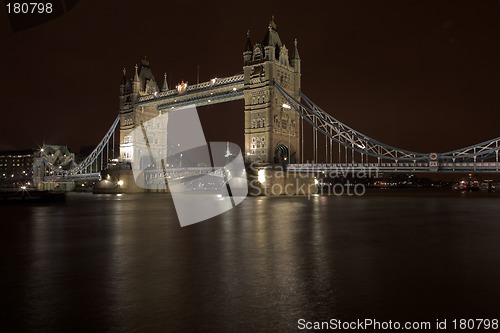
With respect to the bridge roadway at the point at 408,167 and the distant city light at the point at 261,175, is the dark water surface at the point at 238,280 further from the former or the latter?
the distant city light at the point at 261,175

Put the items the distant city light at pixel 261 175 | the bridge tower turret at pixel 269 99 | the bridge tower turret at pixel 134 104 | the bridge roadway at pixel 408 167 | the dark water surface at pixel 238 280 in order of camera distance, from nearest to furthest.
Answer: the dark water surface at pixel 238 280, the bridge roadway at pixel 408 167, the distant city light at pixel 261 175, the bridge tower turret at pixel 269 99, the bridge tower turret at pixel 134 104

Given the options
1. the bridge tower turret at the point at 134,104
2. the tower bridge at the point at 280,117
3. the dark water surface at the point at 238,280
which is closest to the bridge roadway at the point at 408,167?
the tower bridge at the point at 280,117

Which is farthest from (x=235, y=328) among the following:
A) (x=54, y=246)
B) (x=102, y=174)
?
(x=102, y=174)

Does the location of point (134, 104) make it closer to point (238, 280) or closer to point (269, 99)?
point (269, 99)

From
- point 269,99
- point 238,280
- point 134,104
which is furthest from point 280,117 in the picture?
point 238,280

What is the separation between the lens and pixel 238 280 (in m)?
7.38

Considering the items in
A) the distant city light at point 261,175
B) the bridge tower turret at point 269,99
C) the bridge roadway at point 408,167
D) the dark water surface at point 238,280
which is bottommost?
the dark water surface at point 238,280

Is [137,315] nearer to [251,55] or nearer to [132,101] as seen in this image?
[251,55]

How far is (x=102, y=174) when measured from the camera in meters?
70.6

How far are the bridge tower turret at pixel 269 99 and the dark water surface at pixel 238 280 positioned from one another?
3887 centimetres

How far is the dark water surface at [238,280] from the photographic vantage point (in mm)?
5473

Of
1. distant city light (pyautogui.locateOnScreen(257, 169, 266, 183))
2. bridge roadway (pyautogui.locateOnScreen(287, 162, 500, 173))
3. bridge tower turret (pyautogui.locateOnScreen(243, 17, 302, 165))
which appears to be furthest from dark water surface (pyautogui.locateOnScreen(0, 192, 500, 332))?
bridge tower turret (pyautogui.locateOnScreen(243, 17, 302, 165))

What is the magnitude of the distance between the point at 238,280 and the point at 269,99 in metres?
45.1

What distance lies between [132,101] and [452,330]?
240 ft
